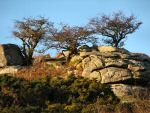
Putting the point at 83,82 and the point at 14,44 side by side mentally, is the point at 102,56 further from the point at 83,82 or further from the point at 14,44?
the point at 14,44

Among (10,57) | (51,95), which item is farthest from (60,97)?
(10,57)

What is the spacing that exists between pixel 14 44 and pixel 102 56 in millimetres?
10182

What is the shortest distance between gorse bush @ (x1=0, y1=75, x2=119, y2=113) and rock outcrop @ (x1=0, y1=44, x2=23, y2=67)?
305 inches

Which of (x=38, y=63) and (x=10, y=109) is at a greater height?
(x=38, y=63)

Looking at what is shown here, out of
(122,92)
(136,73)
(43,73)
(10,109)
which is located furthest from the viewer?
(43,73)

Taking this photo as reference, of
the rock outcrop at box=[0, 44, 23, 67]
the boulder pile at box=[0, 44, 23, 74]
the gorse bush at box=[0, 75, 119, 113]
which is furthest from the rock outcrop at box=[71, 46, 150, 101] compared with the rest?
the rock outcrop at box=[0, 44, 23, 67]

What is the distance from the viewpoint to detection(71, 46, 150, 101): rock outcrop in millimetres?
31891

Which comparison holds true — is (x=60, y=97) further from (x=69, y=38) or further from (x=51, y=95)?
(x=69, y=38)

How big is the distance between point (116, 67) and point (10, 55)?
11.1 metres

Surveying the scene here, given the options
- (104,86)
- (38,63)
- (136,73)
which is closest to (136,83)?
(136,73)

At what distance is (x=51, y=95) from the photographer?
29.0 m

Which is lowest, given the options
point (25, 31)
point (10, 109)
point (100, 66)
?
point (10, 109)

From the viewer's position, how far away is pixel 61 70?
35.4 metres

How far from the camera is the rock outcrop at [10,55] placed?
38.8 m
